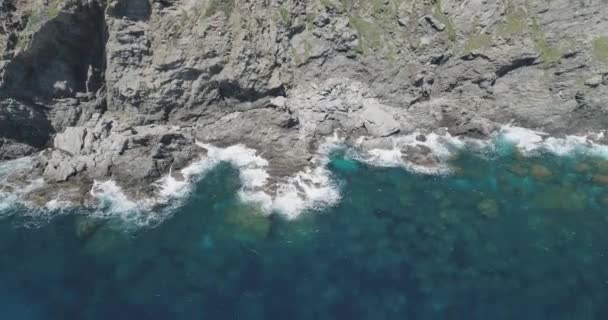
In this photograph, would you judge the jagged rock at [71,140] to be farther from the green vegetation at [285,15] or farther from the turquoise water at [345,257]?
the green vegetation at [285,15]

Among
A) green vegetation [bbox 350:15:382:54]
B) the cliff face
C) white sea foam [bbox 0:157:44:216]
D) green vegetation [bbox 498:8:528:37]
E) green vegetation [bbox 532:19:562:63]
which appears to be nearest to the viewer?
white sea foam [bbox 0:157:44:216]

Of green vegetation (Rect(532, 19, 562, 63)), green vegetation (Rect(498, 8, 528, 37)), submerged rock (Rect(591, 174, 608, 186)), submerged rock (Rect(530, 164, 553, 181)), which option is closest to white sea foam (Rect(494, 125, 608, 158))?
submerged rock (Rect(530, 164, 553, 181))

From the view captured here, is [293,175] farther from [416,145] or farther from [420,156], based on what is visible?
[416,145]

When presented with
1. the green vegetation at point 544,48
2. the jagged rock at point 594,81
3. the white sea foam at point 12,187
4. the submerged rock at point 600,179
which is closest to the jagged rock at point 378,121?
the green vegetation at point 544,48

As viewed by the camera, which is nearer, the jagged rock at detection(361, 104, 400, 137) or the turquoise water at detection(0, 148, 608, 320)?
the turquoise water at detection(0, 148, 608, 320)

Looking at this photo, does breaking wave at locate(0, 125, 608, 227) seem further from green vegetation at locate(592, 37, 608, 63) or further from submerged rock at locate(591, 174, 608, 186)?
green vegetation at locate(592, 37, 608, 63)

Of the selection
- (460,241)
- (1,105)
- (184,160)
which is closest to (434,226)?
(460,241)
